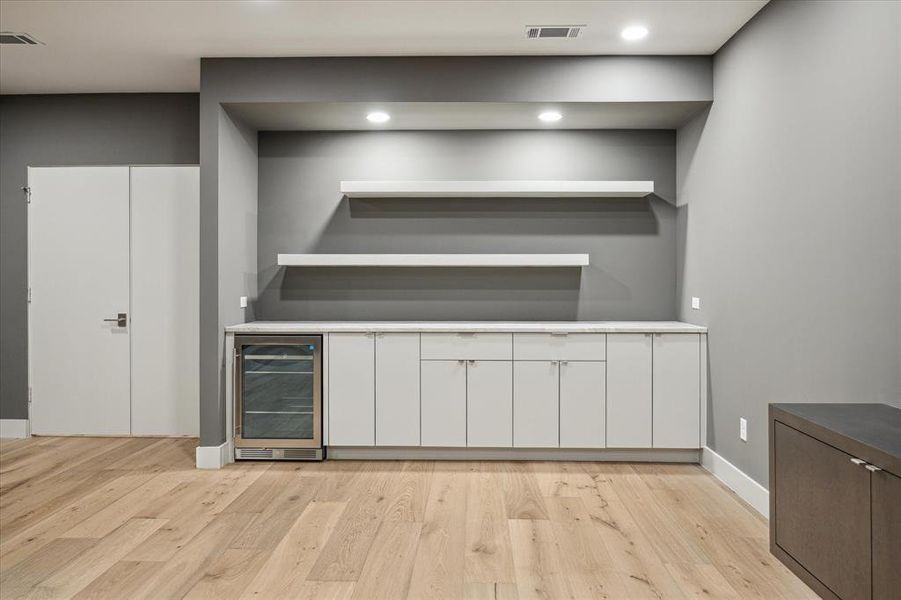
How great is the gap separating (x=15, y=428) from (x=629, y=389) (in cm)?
470

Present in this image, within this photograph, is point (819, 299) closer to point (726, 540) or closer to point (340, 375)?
point (726, 540)

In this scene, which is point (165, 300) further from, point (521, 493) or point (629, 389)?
point (629, 389)

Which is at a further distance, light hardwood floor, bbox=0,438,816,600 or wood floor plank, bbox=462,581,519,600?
light hardwood floor, bbox=0,438,816,600

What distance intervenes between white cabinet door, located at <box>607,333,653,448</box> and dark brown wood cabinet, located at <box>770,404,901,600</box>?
1.78m

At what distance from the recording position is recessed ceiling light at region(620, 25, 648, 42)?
3.47 m

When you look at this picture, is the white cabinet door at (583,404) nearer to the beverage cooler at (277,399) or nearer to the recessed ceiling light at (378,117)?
the beverage cooler at (277,399)

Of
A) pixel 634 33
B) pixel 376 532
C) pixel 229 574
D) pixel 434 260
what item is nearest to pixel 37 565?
pixel 229 574

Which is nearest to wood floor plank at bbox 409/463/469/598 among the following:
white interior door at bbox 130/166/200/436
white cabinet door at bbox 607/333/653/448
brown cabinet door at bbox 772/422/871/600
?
white cabinet door at bbox 607/333/653/448

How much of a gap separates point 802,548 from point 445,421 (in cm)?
237

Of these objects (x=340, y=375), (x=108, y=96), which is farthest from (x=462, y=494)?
(x=108, y=96)

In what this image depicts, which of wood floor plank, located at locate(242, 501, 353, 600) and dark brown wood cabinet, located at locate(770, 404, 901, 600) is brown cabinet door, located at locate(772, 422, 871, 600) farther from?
wood floor plank, located at locate(242, 501, 353, 600)

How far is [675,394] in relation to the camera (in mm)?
3971

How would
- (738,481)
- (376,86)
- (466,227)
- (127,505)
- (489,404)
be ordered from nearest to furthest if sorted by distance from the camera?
(127,505) < (738,481) < (376,86) < (489,404) < (466,227)

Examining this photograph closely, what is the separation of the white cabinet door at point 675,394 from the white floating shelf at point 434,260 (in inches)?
34.5
